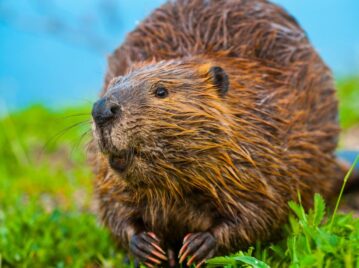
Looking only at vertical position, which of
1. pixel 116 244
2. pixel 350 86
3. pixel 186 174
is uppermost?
pixel 186 174

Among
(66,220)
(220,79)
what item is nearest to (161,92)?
(220,79)

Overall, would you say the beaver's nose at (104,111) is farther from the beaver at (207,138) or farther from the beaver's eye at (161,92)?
the beaver's eye at (161,92)

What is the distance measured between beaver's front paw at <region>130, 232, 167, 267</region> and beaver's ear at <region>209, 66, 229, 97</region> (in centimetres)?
60

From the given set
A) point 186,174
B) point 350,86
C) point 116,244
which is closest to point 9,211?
point 116,244

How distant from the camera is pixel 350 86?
6.21m

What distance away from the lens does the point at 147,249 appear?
2426 millimetres

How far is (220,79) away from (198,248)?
2.07ft

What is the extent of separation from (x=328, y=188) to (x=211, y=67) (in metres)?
0.96

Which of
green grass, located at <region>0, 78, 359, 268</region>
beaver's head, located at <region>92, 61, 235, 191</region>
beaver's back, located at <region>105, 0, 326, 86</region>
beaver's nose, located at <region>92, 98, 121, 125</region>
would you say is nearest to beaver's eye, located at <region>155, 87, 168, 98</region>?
beaver's head, located at <region>92, 61, 235, 191</region>

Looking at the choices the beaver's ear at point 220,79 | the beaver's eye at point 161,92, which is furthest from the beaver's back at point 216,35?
the beaver's eye at point 161,92

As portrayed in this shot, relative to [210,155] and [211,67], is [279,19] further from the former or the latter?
[210,155]

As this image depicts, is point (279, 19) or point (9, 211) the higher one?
point (279, 19)

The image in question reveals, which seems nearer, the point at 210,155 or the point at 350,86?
the point at 210,155

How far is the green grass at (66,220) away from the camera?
2.08 metres
